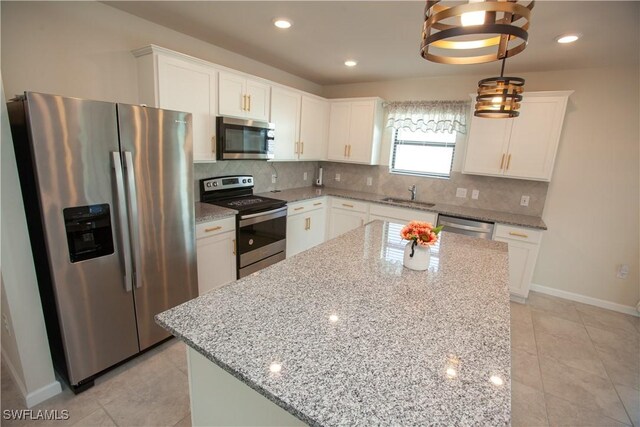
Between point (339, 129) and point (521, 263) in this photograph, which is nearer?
point (521, 263)

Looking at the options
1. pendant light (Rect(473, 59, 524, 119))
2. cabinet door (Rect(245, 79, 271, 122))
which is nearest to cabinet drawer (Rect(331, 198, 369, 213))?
cabinet door (Rect(245, 79, 271, 122))

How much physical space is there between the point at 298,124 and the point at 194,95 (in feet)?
4.80

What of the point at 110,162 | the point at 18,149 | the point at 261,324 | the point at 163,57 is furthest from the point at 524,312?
the point at 18,149

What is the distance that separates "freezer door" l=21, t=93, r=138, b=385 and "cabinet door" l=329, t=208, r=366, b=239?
263cm

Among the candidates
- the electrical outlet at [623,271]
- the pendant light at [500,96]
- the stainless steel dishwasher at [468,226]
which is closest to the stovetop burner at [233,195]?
the stainless steel dishwasher at [468,226]

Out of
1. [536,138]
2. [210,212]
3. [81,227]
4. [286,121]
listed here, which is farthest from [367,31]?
[81,227]

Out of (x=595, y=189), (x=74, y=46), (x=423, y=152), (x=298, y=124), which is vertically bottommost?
(x=595, y=189)

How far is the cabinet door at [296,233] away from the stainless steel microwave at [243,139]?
805 mm

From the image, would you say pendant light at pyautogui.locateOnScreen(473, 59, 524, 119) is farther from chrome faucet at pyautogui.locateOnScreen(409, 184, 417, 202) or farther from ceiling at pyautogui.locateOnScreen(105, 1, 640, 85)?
chrome faucet at pyautogui.locateOnScreen(409, 184, 417, 202)

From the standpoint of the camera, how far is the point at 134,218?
6.16 feet

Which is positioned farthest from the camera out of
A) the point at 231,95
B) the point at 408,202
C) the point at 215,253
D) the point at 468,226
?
the point at 408,202

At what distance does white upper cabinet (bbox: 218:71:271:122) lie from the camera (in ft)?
9.20

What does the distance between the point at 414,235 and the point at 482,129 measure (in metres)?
2.43

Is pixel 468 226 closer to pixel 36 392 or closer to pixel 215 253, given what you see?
pixel 215 253
